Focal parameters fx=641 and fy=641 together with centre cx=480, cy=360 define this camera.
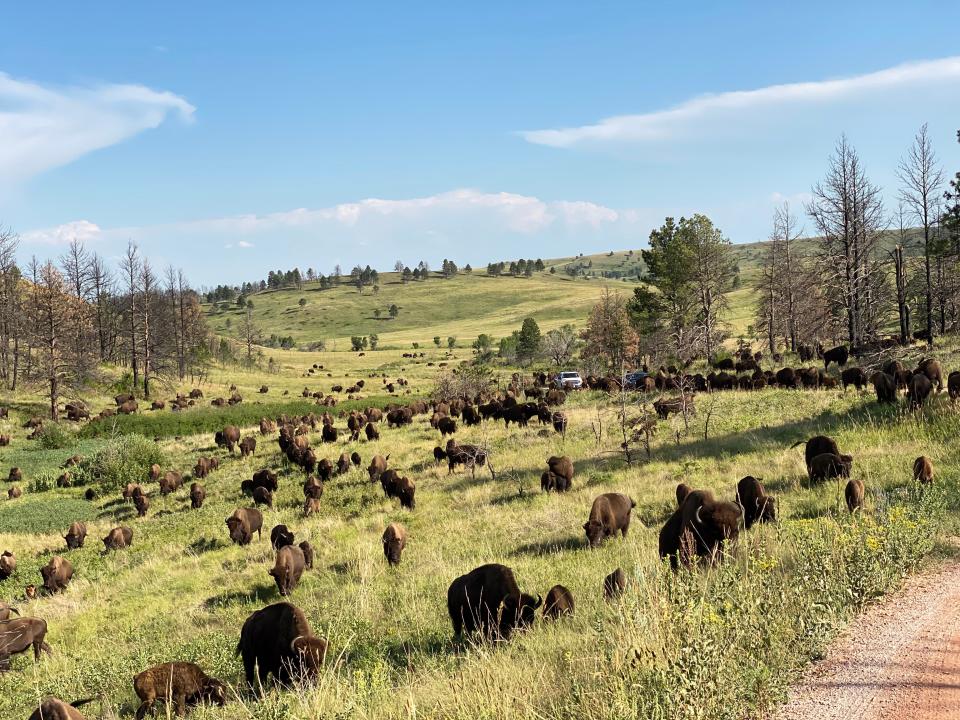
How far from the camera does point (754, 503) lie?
35.5ft

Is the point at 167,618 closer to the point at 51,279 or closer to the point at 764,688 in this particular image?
the point at 764,688

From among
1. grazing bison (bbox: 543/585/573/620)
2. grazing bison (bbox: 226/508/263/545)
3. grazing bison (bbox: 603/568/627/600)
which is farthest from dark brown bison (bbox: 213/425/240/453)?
grazing bison (bbox: 603/568/627/600)

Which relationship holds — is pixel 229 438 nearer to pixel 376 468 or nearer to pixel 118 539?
pixel 118 539

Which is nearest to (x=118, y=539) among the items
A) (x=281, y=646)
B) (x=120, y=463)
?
(x=120, y=463)

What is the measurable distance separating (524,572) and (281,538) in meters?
7.50

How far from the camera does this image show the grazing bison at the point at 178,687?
7.59 meters

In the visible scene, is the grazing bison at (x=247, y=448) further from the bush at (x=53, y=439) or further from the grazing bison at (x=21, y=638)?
the grazing bison at (x=21, y=638)

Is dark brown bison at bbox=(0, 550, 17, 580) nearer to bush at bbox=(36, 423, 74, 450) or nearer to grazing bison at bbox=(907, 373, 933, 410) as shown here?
bush at bbox=(36, 423, 74, 450)

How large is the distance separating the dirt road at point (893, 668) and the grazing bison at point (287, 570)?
996 centimetres

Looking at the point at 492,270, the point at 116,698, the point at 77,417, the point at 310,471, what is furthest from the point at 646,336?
the point at 492,270

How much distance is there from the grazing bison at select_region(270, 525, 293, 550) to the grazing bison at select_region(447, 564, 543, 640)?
7.98 metres

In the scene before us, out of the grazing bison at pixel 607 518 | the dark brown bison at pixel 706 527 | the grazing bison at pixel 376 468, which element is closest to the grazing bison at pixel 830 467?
the grazing bison at pixel 607 518

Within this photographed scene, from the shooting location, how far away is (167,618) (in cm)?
1241

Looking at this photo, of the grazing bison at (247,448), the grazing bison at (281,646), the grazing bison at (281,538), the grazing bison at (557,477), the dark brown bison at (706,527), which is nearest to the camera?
the grazing bison at (281,646)
